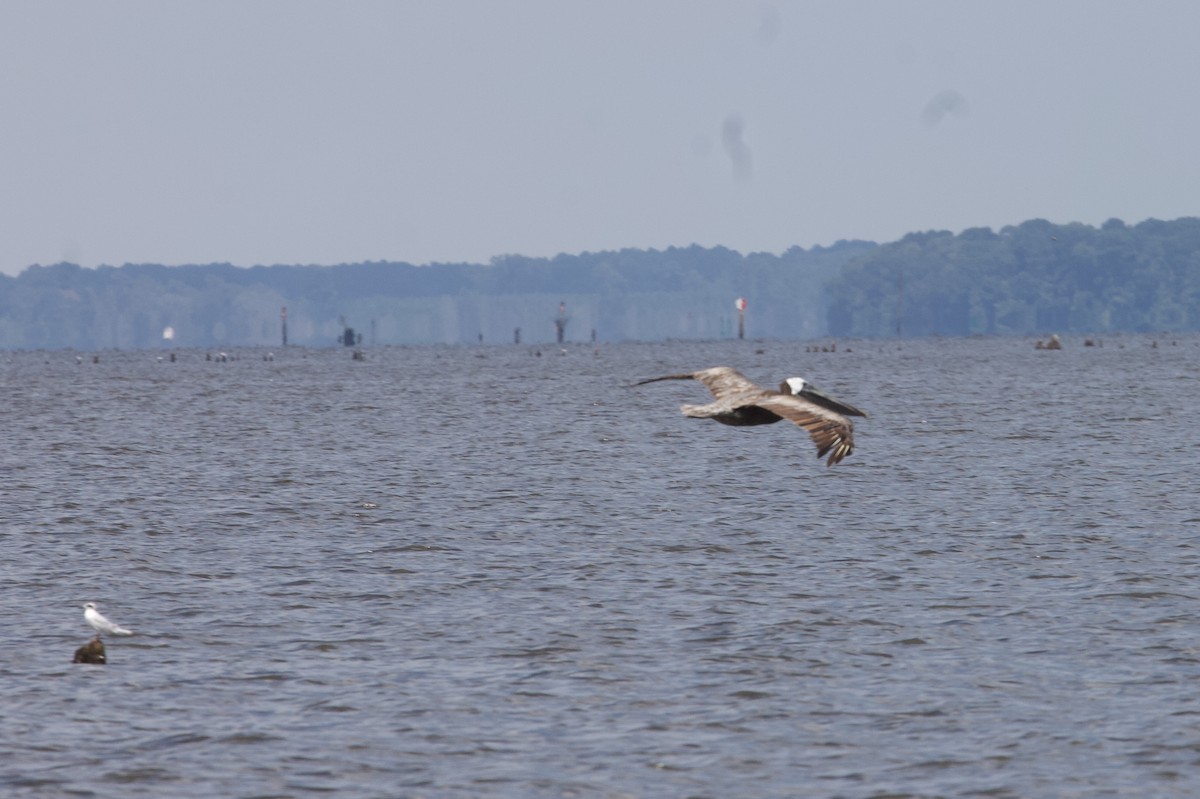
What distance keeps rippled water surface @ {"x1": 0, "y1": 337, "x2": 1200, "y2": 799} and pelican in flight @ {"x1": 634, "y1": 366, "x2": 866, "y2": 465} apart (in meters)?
2.70

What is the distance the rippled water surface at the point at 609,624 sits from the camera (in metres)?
16.0

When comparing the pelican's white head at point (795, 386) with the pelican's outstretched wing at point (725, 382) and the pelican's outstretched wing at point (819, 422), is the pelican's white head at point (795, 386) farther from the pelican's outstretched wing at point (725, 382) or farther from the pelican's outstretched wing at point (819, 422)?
the pelican's outstretched wing at point (725, 382)

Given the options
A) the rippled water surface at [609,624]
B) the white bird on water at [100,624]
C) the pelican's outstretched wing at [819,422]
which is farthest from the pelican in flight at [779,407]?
the white bird on water at [100,624]

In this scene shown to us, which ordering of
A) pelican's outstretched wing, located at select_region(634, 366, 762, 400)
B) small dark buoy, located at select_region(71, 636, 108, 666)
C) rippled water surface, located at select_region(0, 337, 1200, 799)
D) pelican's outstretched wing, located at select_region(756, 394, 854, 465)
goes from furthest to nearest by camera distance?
1. pelican's outstretched wing, located at select_region(634, 366, 762, 400)
2. small dark buoy, located at select_region(71, 636, 108, 666)
3. pelican's outstretched wing, located at select_region(756, 394, 854, 465)
4. rippled water surface, located at select_region(0, 337, 1200, 799)

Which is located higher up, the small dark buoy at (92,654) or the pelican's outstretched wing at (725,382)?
the pelican's outstretched wing at (725,382)

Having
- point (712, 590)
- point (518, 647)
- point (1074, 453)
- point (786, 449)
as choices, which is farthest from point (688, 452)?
point (518, 647)

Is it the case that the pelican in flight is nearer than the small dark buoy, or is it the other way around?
the pelican in flight

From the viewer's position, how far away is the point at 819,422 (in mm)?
18406

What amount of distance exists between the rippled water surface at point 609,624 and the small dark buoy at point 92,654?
337mm

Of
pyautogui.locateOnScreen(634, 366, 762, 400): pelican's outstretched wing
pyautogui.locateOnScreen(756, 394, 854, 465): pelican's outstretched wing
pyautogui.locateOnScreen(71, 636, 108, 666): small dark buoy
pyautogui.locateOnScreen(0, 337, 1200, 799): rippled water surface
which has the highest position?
pyautogui.locateOnScreen(634, 366, 762, 400): pelican's outstretched wing

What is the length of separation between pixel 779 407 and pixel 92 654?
8454mm

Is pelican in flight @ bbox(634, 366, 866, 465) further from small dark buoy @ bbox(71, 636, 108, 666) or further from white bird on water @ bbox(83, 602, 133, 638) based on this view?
white bird on water @ bbox(83, 602, 133, 638)

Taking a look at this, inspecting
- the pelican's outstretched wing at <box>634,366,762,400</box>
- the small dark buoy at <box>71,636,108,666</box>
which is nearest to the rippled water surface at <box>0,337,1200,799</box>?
the small dark buoy at <box>71,636,108,666</box>

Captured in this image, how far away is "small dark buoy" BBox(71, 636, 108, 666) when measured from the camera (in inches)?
781
